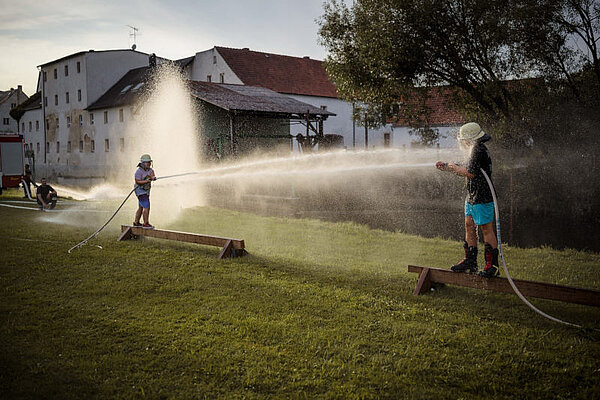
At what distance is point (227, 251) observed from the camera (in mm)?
9461

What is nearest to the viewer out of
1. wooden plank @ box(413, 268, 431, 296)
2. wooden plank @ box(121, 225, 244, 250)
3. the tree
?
wooden plank @ box(413, 268, 431, 296)

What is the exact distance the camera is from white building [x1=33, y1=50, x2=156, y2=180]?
51.3m

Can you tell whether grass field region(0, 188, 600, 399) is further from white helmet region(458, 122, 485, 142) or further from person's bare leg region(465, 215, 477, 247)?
white helmet region(458, 122, 485, 142)

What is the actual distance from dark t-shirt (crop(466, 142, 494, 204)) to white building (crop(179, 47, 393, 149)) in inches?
1403

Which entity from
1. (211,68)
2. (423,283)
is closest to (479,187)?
(423,283)

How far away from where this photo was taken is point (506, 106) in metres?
18.2

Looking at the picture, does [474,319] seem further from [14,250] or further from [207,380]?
[14,250]

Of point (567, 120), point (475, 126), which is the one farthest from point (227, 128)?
point (475, 126)

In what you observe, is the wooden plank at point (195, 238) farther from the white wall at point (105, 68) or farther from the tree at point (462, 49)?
the white wall at point (105, 68)

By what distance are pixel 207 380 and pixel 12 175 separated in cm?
2913

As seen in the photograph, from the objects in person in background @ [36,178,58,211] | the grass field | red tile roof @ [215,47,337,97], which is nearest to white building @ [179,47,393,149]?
red tile roof @ [215,47,337,97]

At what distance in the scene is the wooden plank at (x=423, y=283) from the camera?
6983mm

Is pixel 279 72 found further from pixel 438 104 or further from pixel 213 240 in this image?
pixel 213 240

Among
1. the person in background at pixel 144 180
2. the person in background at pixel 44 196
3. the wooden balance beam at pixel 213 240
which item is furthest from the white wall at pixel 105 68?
the wooden balance beam at pixel 213 240
